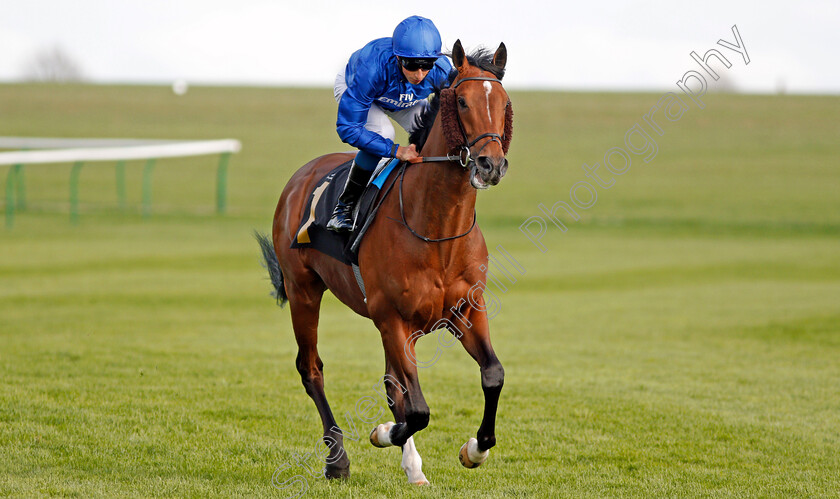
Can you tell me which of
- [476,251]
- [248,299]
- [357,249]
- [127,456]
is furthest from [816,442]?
[248,299]

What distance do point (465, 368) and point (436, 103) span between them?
16.3 feet

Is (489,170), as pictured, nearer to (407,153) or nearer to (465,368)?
(407,153)

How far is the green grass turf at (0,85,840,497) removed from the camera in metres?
5.51

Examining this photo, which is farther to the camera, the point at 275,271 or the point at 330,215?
the point at 275,271

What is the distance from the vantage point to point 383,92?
5355mm

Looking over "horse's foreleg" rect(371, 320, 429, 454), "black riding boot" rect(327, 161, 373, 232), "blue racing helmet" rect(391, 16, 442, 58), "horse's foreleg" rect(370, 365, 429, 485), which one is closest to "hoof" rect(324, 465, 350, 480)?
"horse's foreleg" rect(370, 365, 429, 485)

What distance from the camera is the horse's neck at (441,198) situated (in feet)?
15.6

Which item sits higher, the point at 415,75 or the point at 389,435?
the point at 415,75

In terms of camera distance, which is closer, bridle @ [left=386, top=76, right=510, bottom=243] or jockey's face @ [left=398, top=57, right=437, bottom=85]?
bridle @ [left=386, top=76, right=510, bottom=243]

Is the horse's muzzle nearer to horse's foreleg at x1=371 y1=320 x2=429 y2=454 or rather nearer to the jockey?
the jockey

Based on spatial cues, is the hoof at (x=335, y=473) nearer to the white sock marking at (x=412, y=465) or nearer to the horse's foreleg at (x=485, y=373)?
the white sock marking at (x=412, y=465)

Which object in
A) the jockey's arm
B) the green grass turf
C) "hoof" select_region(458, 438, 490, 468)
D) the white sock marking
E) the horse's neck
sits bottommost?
the green grass turf

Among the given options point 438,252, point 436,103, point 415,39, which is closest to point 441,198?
point 438,252

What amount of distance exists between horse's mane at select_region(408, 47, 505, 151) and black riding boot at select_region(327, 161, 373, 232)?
1.52 ft
